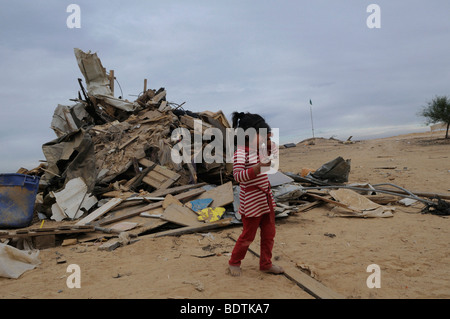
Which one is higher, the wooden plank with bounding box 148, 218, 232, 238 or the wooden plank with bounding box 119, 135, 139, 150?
the wooden plank with bounding box 119, 135, 139, 150

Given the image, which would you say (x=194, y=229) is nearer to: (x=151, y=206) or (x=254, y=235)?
(x=151, y=206)

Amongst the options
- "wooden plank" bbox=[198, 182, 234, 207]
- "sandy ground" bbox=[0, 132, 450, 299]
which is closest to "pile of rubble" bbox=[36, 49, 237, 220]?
"wooden plank" bbox=[198, 182, 234, 207]

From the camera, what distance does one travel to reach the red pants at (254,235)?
10.4 ft

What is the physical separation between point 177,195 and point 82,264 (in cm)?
293

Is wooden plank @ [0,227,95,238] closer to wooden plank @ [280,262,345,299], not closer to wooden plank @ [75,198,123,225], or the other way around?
wooden plank @ [75,198,123,225]

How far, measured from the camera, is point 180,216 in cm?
584

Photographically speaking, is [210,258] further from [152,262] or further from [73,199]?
[73,199]

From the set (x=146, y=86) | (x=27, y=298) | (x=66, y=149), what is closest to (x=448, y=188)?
(x=27, y=298)

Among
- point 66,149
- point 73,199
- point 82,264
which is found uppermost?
point 66,149

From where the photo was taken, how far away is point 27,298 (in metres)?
3.04

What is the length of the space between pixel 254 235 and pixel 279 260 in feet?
3.15

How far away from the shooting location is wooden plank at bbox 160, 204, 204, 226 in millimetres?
5684

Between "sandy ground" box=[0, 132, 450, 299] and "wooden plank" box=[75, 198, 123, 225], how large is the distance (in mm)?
1001

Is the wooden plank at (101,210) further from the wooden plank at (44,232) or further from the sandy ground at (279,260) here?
the sandy ground at (279,260)
